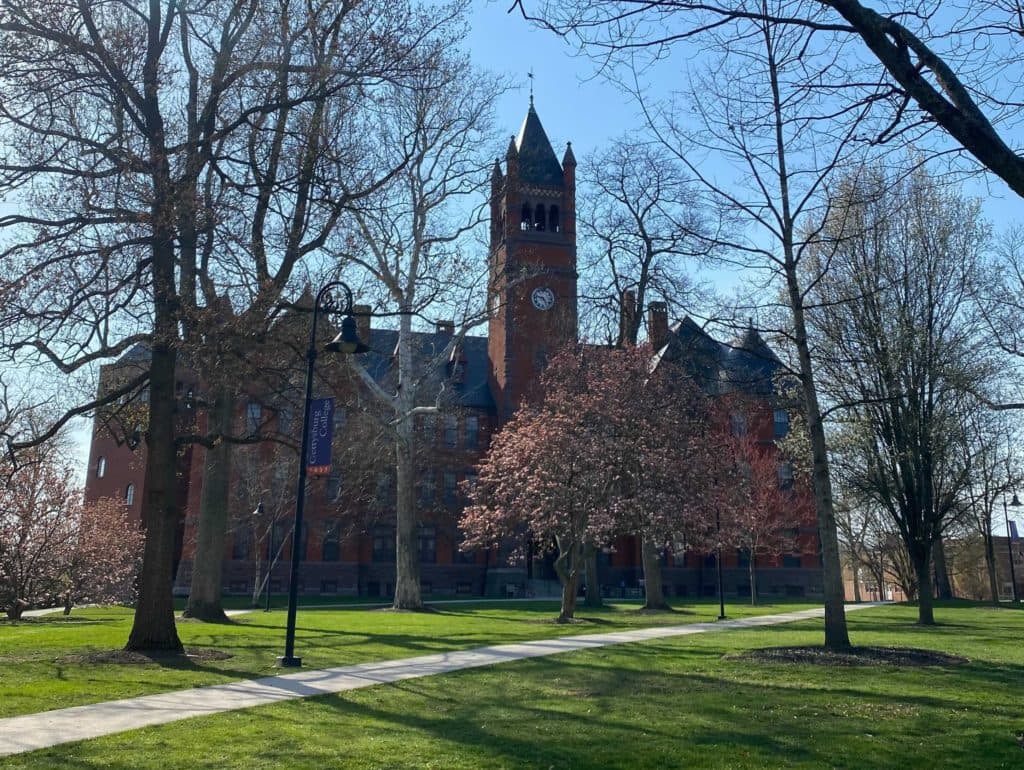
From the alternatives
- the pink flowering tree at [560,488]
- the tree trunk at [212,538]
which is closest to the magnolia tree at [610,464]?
the pink flowering tree at [560,488]

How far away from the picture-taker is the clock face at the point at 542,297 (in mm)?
50375

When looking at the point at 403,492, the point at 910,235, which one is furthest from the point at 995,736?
the point at 403,492

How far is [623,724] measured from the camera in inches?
340

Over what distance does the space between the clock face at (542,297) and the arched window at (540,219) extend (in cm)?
460

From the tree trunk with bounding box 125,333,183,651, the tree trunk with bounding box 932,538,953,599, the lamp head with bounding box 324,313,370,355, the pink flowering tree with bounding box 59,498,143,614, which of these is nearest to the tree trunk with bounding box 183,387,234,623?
the tree trunk with bounding box 125,333,183,651

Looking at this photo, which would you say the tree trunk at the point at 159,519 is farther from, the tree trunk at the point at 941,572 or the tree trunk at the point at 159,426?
the tree trunk at the point at 941,572

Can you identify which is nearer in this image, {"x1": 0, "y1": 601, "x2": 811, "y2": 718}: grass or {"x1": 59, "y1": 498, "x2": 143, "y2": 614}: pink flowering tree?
{"x1": 0, "y1": 601, "x2": 811, "y2": 718}: grass

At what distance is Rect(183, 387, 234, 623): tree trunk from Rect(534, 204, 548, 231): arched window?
31929 mm

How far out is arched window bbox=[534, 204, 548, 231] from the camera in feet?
173

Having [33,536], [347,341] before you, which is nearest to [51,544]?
[33,536]

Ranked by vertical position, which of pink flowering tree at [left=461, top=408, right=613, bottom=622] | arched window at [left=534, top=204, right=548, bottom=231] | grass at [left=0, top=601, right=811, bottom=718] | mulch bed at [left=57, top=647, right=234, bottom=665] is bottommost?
grass at [left=0, top=601, right=811, bottom=718]

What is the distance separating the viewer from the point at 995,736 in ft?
26.1

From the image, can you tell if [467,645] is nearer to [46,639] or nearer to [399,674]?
[399,674]

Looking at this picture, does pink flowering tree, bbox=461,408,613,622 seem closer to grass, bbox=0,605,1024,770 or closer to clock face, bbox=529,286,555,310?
grass, bbox=0,605,1024,770
